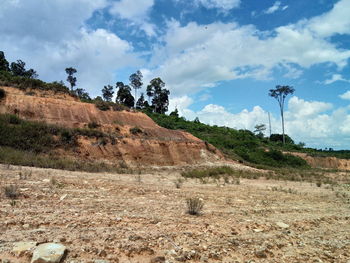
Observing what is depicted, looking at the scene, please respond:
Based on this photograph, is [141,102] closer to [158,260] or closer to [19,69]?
[19,69]

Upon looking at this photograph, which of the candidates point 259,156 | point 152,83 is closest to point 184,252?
point 259,156

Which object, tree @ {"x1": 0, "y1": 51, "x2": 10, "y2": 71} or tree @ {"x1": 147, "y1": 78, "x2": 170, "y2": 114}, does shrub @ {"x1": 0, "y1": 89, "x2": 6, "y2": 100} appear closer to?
tree @ {"x1": 0, "y1": 51, "x2": 10, "y2": 71}

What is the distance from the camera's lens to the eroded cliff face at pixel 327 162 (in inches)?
1970

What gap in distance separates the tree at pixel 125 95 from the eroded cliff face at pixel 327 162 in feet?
128

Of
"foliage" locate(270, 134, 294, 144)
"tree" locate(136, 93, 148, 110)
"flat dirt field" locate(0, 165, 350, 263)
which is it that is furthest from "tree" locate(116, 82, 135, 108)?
"flat dirt field" locate(0, 165, 350, 263)

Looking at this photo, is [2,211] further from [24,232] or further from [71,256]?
[71,256]

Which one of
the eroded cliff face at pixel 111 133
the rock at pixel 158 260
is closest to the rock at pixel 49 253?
the rock at pixel 158 260

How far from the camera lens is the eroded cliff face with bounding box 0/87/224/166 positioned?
24.7 metres

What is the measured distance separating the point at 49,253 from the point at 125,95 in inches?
2518

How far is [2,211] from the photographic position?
511 centimetres

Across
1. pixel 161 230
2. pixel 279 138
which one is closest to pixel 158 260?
pixel 161 230

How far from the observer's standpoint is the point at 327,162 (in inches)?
2020

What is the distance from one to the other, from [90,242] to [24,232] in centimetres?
110

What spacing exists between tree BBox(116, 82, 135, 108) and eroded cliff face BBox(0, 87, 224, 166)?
103ft
